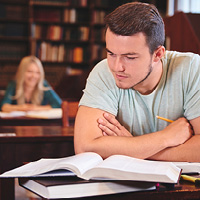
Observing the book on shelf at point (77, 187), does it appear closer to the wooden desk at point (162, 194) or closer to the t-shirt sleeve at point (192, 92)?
the wooden desk at point (162, 194)

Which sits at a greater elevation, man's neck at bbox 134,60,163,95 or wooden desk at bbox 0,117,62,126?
man's neck at bbox 134,60,163,95

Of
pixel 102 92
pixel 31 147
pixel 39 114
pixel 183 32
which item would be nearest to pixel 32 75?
pixel 39 114

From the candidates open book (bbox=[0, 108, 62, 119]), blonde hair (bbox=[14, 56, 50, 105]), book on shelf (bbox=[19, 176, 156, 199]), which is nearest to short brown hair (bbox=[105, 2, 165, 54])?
book on shelf (bbox=[19, 176, 156, 199])

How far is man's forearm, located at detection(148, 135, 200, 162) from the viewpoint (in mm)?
1276

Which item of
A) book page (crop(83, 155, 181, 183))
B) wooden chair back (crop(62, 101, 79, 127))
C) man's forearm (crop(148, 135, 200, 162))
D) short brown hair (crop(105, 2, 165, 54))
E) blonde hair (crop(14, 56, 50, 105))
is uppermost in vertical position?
short brown hair (crop(105, 2, 165, 54))

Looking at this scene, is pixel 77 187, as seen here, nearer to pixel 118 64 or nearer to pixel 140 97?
pixel 118 64

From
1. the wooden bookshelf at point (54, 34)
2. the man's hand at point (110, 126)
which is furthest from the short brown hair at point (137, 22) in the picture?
the wooden bookshelf at point (54, 34)

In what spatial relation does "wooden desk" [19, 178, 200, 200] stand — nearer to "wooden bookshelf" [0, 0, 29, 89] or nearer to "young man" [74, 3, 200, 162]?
"young man" [74, 3, 200, 162]

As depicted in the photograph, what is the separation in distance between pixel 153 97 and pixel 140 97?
5 cm

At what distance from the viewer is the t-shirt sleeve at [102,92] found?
1.40 m

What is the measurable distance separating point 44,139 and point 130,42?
65 centimetres

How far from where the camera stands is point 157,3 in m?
6.48

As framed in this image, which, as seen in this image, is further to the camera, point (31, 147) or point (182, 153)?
point (31, 147)

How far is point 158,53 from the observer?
53.5 inches
